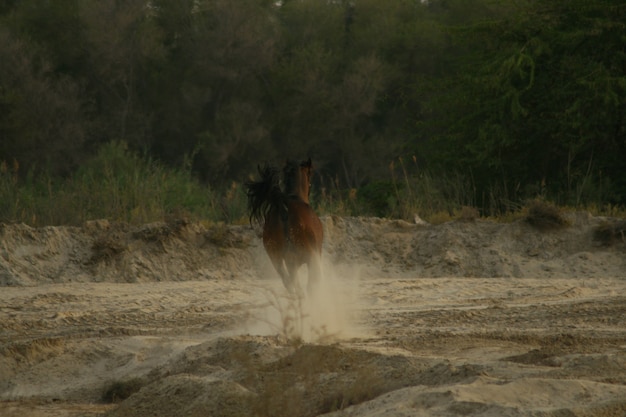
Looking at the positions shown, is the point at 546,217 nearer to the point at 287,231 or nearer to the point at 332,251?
the point at 332,251

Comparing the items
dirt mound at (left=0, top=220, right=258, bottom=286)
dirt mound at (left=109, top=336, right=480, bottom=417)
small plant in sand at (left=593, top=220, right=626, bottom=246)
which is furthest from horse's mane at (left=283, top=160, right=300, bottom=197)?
small plant in sand at (left=593, top=220, right=626, bottom=246)

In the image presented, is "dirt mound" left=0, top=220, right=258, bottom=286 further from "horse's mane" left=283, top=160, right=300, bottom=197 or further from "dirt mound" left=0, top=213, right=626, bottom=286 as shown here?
"horse's mane" left=283, top=160, right=300, bottom=197

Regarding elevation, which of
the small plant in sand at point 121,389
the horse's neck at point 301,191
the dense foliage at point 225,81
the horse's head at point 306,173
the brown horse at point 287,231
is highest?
the horse's head at point 306,173

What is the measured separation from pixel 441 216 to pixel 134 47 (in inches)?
1177

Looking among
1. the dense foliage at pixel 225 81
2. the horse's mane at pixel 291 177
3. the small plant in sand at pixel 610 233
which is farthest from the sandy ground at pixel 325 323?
the dense foliage at pixel 225 81

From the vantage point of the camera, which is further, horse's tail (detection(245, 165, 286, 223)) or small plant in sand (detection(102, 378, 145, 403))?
horse's tail (detection(245, 165, 286, 223))

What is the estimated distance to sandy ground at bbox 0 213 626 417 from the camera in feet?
19.4

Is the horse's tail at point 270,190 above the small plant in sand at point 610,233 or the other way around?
above

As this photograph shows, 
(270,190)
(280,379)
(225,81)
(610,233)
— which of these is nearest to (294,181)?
(270,190)

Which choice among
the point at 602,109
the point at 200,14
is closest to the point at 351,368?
the point at 602,109

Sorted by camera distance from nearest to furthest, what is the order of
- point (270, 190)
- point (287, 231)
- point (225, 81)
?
point (287, 231), point (270, 190), point (225, 81)

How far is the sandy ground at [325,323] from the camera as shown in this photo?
5.93 metres

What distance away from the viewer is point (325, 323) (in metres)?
9.31

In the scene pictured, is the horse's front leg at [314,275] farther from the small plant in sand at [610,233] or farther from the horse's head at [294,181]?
the small plant in sand at [610,233]
